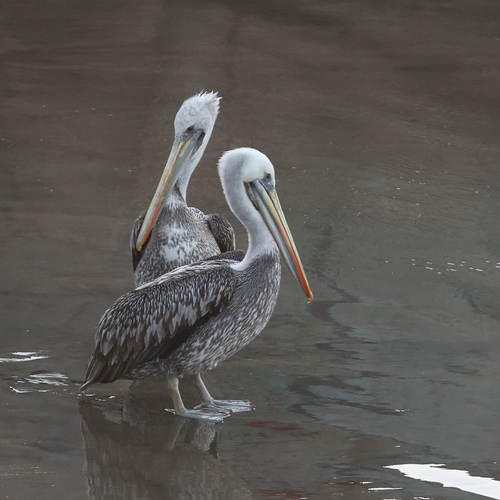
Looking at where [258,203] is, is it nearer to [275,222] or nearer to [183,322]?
[275,222]

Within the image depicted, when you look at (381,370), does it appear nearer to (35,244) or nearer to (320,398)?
(320,398)

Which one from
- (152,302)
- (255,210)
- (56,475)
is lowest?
(56,475)

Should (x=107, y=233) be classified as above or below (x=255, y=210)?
below

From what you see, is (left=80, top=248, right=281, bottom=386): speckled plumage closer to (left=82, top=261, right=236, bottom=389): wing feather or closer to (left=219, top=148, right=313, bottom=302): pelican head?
(left=82, top=261, right=236, bottom=389): wing feather

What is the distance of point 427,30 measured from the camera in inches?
416

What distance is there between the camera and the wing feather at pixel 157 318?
4.07 meters

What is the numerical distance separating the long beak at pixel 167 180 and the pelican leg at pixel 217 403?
29.4 inches

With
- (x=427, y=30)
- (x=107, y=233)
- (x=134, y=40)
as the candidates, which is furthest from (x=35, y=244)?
(x=427, y=30)

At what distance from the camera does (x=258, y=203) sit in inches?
167

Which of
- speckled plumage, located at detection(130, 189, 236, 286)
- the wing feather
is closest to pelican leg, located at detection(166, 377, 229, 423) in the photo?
the wing feather

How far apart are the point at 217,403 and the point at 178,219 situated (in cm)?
93

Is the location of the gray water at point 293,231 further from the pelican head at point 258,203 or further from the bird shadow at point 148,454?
the pelican head at point 258,203

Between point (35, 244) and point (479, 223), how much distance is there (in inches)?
99.3

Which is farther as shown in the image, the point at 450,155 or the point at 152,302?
the point at 450,155
